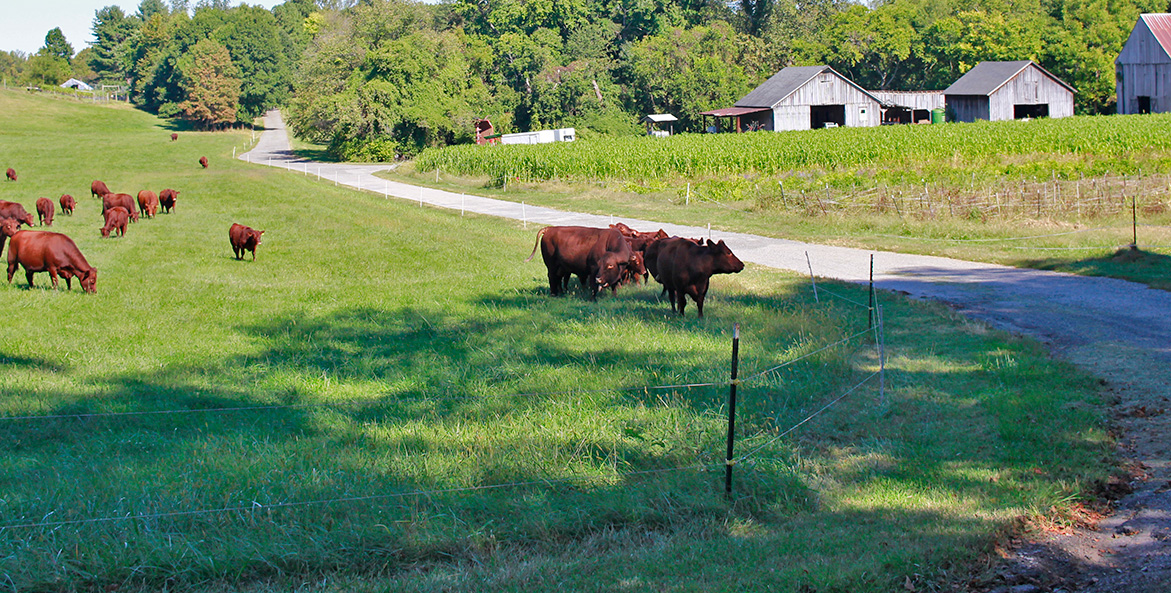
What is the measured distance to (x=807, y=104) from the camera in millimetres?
73125

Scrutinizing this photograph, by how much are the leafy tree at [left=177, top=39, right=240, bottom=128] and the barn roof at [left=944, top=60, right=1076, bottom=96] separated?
7601 centimetres

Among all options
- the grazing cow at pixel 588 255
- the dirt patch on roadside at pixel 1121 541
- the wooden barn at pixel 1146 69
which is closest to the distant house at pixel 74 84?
the wooden barn at pixel 1146 69

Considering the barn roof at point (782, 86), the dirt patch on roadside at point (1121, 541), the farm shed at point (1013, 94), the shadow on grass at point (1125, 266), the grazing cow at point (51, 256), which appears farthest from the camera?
the farm shed at point (1013, 94)

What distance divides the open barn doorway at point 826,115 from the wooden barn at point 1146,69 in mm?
20201

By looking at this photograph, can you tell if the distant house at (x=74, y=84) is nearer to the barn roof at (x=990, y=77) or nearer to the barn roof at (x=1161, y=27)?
the barn roof at (x=990, y=77)

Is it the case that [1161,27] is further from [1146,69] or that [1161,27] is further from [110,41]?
[110,41]

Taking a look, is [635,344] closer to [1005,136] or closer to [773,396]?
[773,396]

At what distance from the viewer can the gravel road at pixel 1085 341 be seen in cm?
670

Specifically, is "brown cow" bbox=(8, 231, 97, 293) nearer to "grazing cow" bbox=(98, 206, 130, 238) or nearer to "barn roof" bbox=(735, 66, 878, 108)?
"grazing cow" bbox=(98, 206, 130, 238)

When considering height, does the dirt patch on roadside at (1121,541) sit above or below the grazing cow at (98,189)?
below

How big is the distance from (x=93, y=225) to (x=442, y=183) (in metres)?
22.1

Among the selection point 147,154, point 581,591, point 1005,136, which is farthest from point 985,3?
point 581,591

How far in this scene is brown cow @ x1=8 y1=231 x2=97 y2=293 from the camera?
18.3 m

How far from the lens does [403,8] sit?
8000 centimetres
